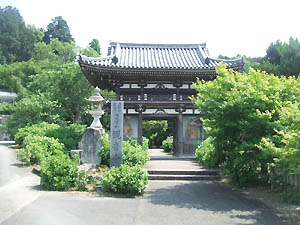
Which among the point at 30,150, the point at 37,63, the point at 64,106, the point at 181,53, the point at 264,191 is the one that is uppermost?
the point at 37,63

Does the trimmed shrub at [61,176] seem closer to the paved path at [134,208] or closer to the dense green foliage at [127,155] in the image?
the paved path at [134,208]

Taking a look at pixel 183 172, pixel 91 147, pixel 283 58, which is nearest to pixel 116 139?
pixel 91 147

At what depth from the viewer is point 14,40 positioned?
53750mm

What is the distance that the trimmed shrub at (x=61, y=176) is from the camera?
883 cm

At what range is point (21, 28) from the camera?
192ft

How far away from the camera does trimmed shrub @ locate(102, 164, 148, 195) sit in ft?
28.0

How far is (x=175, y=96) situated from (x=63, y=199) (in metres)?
11.2

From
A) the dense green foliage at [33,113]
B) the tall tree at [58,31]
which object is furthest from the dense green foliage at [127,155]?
the tall tree at [58,31]

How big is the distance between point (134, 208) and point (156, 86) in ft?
39.4

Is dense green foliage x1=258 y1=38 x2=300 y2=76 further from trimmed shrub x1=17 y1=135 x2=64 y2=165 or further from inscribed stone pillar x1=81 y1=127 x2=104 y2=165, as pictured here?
trimmed shrub x1=17 y1=135 x2=64 y2=165

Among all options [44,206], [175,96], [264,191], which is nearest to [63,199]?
[44,206]

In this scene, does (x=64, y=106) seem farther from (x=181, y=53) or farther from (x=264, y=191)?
(x=264, y=191)

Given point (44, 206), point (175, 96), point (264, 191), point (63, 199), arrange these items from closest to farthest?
point (44, 206)
point (63, 199)
point (264, 191)
point (175, 96)

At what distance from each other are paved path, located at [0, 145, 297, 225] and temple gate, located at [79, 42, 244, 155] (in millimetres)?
8490
